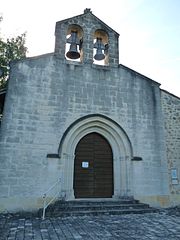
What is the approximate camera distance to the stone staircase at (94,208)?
5.56 m

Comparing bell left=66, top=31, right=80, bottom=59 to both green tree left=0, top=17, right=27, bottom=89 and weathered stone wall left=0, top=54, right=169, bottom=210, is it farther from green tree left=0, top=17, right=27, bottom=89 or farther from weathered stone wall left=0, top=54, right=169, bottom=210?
green tree left=0, top=17, right=27, bottom=89

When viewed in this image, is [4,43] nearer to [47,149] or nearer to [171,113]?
[47,149]

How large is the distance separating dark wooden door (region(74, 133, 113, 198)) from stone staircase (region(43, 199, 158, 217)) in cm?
86

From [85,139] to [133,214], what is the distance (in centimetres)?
302

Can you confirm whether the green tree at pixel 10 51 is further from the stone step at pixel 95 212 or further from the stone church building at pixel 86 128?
the stone step at pixel 95 212

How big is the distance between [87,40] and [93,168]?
16.7 feet

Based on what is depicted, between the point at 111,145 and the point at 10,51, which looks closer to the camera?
the point at 111,145

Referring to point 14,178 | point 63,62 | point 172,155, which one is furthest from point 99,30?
point 14,178

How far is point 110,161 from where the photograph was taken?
7617 millimetres

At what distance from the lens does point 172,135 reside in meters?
8.21

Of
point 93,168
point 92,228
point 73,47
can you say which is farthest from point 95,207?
point 73,47

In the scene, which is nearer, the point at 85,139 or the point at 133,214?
the point at 133,214

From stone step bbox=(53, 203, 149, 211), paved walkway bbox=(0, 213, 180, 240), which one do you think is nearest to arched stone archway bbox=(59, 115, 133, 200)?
stone step bbox=(53, 203, 149, 211)

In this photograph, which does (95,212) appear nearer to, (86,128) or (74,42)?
(86,128)
